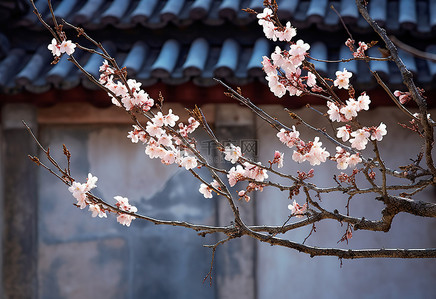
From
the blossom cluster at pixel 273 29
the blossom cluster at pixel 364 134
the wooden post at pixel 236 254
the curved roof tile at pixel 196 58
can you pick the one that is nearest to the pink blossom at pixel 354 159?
the blossom cluster at pixel 364 134

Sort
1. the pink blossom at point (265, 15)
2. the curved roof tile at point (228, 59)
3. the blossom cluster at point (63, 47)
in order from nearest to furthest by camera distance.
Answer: the pink blossom at point (265, 15) < the blossom cluster at point (63, 47) < the curved roof tile at point (228, 59)

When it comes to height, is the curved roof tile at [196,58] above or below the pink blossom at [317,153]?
above

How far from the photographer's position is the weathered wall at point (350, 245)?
203 inches

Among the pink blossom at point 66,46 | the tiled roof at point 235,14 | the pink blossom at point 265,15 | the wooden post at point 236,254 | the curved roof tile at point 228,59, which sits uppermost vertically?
the tiled roof at point 235,14

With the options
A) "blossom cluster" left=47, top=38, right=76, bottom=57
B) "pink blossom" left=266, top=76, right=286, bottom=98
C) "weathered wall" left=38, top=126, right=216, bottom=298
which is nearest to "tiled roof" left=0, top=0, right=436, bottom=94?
"weathered wall" left=38, top=126, right=216, bottom=298

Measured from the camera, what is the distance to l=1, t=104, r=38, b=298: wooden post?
530cm

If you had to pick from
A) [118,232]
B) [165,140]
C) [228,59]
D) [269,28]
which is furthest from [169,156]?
[118,232]

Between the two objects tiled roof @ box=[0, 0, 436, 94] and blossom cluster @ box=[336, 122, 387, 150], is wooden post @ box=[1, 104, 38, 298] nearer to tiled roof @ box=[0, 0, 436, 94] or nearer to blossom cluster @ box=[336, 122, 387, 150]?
tiled roof @ box=[0, 0, 436, 94]

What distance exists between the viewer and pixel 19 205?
17.5 ft

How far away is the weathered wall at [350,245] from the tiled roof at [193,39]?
53 cm

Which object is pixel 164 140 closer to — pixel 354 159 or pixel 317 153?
pixel 317 153

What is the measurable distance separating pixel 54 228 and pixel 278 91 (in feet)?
10.7

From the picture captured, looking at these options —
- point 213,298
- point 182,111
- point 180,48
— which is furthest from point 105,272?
point 180,48

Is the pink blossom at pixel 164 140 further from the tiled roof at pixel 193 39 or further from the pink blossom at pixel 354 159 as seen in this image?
the tiled roof at pixel 193 39
